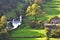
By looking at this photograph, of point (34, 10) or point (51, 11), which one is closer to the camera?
point (34, 10)

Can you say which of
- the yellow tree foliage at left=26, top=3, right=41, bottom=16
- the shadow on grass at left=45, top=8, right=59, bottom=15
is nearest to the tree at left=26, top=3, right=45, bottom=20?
the yellow tree foliage at left=26, top=3, right=41, bottom=16

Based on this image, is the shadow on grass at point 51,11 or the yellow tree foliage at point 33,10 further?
the shadow on grass at point 51,11

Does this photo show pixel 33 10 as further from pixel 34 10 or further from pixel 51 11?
pixel 51 11

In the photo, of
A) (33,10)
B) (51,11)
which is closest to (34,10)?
(33,10)

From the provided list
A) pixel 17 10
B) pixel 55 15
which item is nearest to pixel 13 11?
pixel 17 10

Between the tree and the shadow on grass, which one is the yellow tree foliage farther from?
the shadow on grass

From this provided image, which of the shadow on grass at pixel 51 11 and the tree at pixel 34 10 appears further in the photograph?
the shadow on grass at pixel 51 11

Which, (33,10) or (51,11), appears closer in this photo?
(33,10)

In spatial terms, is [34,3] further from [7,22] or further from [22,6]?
[7,22]

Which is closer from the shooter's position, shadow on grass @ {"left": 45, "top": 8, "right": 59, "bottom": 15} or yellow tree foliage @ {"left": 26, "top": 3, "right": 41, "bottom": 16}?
yellow tree foliage @ {"left": 26, "top": 3, "right": 41, "bottom": 16}

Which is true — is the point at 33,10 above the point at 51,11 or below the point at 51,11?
above

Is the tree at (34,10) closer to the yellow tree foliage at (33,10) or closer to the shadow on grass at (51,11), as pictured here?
the yellow tree foliage at (33,10)

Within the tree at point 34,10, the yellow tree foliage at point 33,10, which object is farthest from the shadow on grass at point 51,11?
the yellow tree foliage at point 33,10
